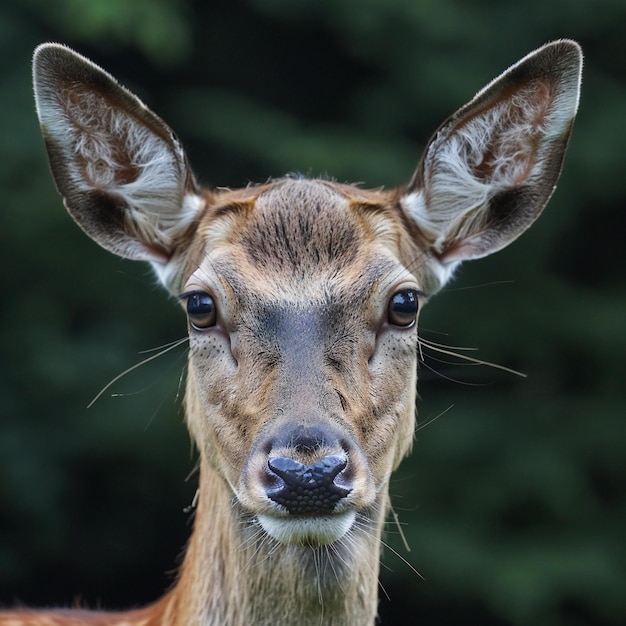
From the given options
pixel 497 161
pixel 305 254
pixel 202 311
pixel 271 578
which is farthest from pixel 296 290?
pixel 497 161

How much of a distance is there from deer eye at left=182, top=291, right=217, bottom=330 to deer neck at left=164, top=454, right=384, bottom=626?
52 centimetres

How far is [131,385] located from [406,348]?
5.32 meters

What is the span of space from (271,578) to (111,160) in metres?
1.61

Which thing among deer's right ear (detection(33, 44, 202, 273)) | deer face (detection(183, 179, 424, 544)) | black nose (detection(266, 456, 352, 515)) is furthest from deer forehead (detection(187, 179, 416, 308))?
black nose (detection(266, 456, 352, 515))

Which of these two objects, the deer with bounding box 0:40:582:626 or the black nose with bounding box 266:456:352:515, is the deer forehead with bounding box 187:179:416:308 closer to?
the deer with bounding box 0:40:582:626

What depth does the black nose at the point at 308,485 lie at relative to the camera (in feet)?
10.7

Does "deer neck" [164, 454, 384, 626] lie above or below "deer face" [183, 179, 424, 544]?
below

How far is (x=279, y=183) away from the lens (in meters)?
4.32

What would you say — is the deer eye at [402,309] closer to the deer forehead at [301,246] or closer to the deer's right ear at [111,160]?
the deer forehead at [301,246]

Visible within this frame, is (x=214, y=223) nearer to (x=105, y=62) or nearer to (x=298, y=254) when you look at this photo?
(x=298, y=254)

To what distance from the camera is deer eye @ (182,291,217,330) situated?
12.9 feet

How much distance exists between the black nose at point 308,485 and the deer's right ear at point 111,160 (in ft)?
4.50

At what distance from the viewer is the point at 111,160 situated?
4281mm

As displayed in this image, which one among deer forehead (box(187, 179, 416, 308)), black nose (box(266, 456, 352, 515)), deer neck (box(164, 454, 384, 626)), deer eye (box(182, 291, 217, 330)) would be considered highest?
deer forehead (box(187, 179, 416, 308))
